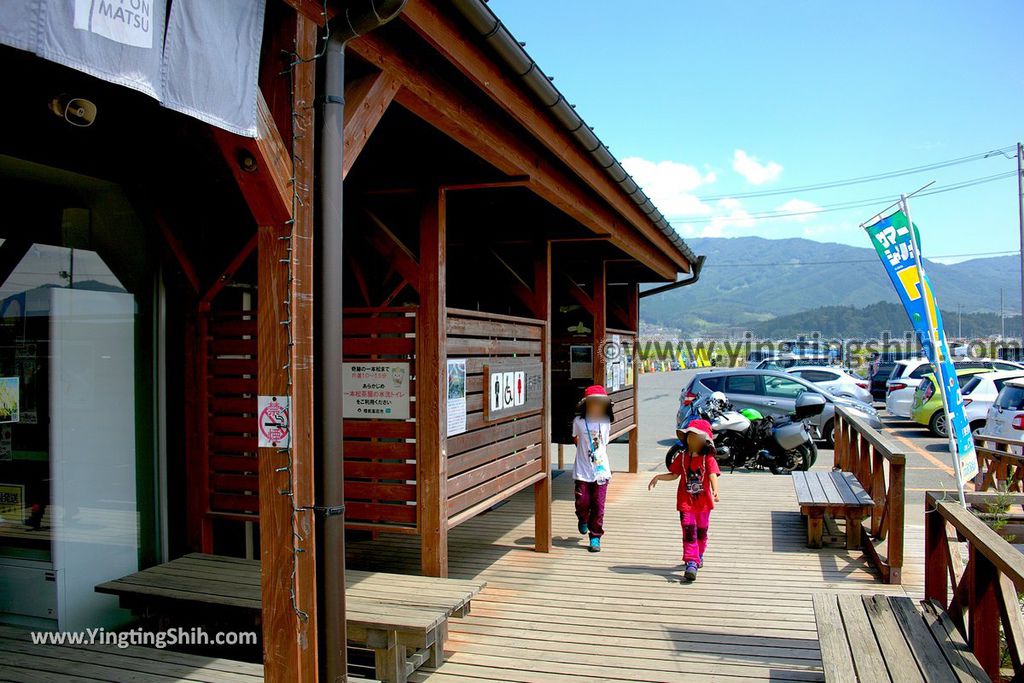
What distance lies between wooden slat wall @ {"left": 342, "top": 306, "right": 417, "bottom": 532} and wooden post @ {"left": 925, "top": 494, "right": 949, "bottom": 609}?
10.6ft

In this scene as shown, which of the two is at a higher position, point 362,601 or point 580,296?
point 580,296

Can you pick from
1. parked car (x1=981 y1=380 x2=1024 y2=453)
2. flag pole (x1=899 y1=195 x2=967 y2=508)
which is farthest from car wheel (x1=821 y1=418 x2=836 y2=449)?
flag pole (x1=899 y1=195 x2=967 y2=508)

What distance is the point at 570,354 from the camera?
10727 mm

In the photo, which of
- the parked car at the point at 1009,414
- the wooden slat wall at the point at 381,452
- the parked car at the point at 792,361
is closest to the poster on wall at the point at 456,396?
the wooden slat wall at the point at 381,452

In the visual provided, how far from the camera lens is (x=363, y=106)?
345 cm

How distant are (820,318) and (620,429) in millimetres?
188472

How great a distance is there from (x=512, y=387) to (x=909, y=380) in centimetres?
1693

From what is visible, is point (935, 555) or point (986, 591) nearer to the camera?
point (986, 591)

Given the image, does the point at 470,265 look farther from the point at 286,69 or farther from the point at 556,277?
the point at 286,69


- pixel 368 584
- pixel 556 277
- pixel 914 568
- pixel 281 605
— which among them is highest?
pixel 556 277

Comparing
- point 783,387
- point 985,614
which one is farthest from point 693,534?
point 783,387

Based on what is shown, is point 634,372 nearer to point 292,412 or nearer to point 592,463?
point 592,463

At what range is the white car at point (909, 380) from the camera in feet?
65.8

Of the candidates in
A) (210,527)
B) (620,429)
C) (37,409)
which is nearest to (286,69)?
(37,409)
